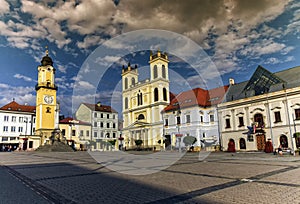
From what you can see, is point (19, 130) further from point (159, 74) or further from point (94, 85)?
point (94, 85)

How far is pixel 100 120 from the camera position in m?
71.1

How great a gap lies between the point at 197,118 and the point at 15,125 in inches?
Result: 2066

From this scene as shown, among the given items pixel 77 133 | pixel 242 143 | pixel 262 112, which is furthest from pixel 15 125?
pixel 262 112

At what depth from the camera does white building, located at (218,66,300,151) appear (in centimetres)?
2873

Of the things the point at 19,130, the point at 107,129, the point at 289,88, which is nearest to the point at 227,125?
the point at 289,88

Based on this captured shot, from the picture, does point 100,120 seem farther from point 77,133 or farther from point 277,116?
point 277,116

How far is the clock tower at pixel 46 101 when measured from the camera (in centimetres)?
5931

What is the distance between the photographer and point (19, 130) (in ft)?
215

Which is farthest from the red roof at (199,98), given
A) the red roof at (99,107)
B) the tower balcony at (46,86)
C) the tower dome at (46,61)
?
the tower dome at (46,61)

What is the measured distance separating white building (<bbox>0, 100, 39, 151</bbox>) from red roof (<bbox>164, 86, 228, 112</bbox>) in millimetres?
37529

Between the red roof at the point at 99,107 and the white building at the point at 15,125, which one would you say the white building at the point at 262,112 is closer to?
the red roof at the point at 99,107

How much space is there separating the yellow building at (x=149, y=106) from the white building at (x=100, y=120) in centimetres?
1229

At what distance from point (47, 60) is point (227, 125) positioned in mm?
53357

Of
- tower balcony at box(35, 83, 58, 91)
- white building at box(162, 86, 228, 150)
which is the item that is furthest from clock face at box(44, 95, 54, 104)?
white building at box(162, 86, 228, 150)
